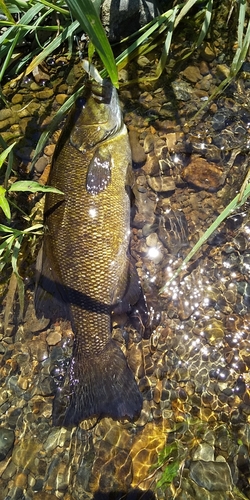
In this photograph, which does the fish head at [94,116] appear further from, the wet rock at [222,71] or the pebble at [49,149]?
the wet rock at [222,71]

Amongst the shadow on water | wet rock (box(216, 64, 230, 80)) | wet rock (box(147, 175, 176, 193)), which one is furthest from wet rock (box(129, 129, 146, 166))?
the shadow on water

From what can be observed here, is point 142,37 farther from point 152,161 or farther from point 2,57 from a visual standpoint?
point 2,57

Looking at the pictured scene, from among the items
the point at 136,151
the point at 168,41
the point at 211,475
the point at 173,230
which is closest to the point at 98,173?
the point at 136,151

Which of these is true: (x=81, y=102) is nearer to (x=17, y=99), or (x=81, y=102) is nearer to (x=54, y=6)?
(x=54, y=6)

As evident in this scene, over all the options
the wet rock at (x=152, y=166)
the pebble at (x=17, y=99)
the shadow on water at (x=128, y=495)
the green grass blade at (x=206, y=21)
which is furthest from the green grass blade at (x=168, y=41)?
the shadow on water at (x=128, y=495)

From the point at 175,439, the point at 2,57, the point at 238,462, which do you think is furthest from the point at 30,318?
the point at 2,57
